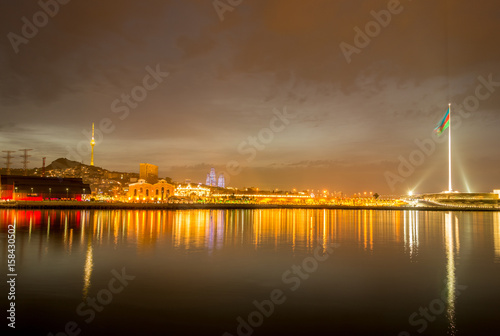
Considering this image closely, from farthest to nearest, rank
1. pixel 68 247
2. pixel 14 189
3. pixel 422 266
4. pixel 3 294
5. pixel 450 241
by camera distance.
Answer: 1. pixel 14 189
2. pixel 450 241
3. pixel 68 247
4. pixel 422 266
5. pixel 3 294

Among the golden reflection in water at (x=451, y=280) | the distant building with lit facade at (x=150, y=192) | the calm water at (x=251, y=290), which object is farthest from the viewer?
the distant building with lit facade at (x=150, y=192)

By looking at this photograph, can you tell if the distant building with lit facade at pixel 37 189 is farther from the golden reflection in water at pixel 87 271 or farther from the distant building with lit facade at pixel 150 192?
the golden reflection in water at pixel 87 271

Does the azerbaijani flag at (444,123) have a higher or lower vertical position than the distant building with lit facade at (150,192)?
higher

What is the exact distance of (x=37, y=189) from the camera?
9494 cm

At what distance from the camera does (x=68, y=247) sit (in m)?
23.3

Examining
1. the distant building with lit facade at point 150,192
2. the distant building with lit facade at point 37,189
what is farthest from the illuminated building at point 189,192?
the distant building with lit facade at point 37,189

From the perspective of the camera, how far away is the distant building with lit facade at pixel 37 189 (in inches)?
3640

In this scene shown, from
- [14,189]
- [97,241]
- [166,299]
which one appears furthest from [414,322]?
[14,189]

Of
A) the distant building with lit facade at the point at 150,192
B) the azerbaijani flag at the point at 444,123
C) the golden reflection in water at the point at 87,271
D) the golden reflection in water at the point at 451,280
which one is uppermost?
the azerbaijani flag at the point at 444,123

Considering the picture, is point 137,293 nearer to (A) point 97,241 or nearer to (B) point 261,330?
(B) point 261,330

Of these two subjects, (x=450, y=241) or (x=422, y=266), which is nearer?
(x=422, y=266)

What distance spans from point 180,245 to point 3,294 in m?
13.6

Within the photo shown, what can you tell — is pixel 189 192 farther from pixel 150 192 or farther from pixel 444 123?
pixel 444 123

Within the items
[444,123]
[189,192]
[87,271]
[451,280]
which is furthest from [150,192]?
[451,280]
